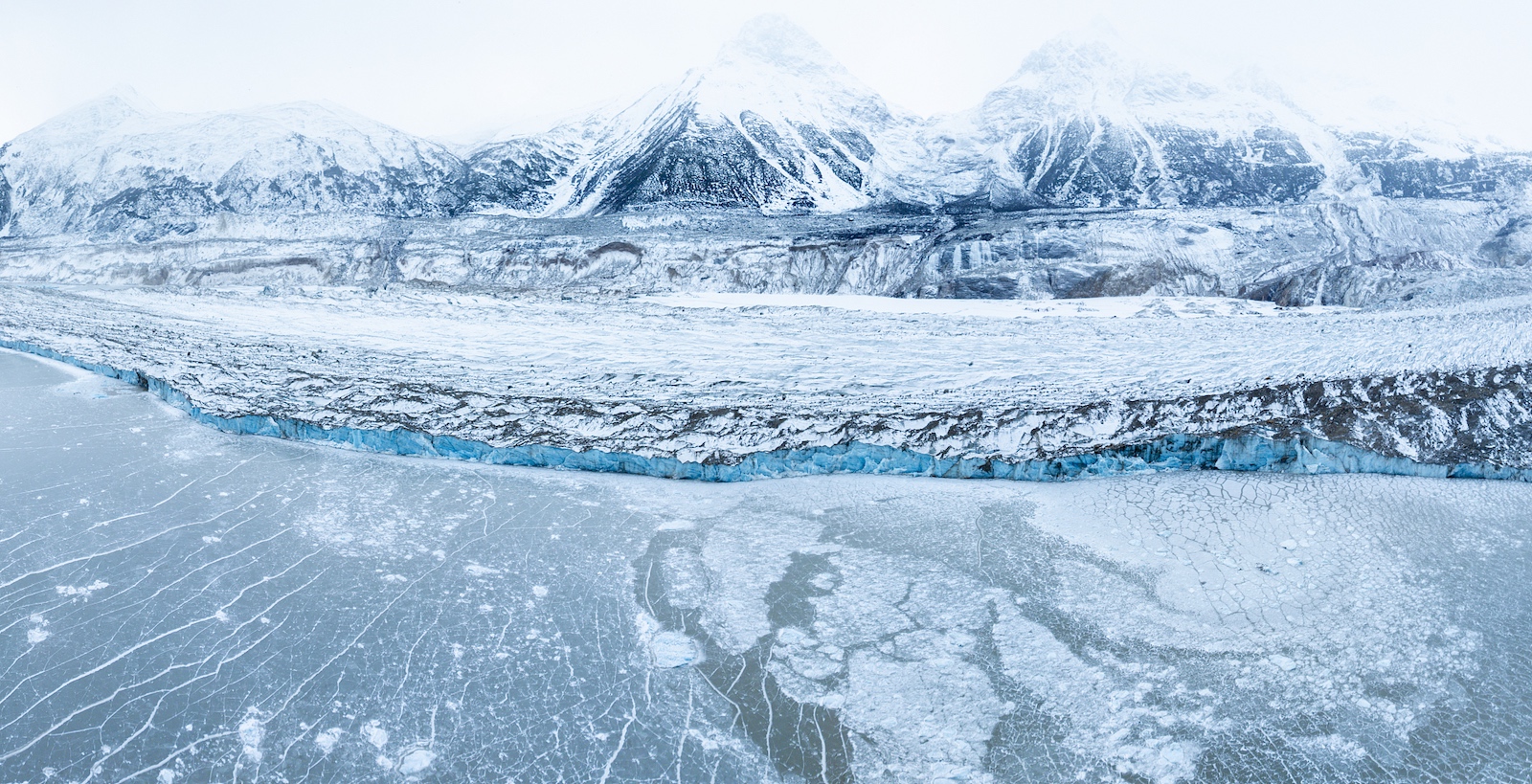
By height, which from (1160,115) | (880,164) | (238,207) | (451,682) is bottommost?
(451,682)

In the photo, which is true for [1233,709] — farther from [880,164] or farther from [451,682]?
[880,164]

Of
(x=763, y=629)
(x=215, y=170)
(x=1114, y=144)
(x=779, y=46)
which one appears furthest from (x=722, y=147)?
(x=763, y=629)

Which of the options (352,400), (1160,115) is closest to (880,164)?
(1160,115)

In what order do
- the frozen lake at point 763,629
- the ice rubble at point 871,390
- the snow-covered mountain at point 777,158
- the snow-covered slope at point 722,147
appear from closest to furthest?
the frozen lake at point 763,629 → the ice rubble at point 871,390 → the snow-covered mountain at point 777,158 → the snow-covered slope at point 722,147

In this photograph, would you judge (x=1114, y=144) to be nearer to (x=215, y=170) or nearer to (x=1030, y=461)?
(x=1030, y=461)

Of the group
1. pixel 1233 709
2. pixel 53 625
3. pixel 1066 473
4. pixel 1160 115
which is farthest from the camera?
pixel 1160 115

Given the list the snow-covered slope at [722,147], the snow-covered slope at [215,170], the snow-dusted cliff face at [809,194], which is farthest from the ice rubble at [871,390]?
the snow-covered slope at [215,170]

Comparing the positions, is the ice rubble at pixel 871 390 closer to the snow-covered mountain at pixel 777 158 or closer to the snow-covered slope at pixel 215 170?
the snow-covered mountain at pixel 777 158
